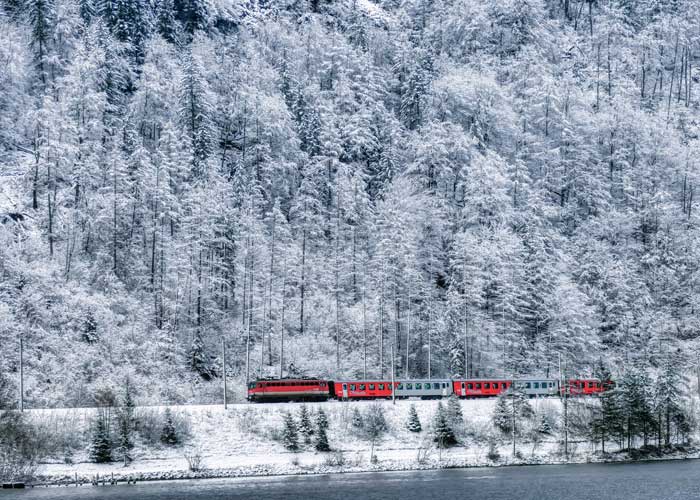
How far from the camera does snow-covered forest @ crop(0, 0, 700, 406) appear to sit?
7825 cm

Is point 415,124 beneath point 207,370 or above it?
above

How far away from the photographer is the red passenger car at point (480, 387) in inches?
2739

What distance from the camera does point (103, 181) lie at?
84.5 meters

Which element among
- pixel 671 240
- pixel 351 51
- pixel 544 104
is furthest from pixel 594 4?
pixel 671 240

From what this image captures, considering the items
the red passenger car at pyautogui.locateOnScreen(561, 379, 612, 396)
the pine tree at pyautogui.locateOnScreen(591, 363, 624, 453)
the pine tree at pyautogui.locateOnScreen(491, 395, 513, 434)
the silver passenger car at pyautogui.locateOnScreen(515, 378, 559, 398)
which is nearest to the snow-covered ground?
the pine tree at pyautogui.locateOnScreen(491, 395, 513, 434)

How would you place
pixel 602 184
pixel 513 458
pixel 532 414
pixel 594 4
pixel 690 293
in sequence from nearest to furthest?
pixel 513 458
pixel 532 414
pixel 690 293
pixel 602 184
pixel 594 4

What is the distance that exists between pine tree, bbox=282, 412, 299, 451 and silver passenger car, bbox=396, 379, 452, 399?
511 inches

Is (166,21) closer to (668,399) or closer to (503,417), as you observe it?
(503,417)

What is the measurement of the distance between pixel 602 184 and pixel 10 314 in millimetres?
76487

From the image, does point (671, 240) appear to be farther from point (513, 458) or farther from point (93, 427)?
point (93, 427)

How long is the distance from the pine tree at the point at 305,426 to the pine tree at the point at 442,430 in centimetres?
986

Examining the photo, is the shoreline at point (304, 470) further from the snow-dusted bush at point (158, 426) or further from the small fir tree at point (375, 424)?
the snow-dusted bush at point (158, 426)

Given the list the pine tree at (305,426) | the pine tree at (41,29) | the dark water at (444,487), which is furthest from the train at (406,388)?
the pine tree at (41,29)

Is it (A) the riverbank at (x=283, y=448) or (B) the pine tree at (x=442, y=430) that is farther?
(B) the pine tree at (x=442, y=430)
